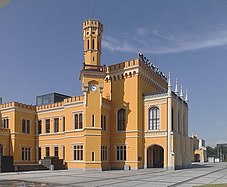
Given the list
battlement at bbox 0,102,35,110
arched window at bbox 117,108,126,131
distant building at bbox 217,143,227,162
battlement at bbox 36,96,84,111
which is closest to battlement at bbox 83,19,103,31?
battlement at bbox 36,96,84,111

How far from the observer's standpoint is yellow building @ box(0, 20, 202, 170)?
4019 centimetres

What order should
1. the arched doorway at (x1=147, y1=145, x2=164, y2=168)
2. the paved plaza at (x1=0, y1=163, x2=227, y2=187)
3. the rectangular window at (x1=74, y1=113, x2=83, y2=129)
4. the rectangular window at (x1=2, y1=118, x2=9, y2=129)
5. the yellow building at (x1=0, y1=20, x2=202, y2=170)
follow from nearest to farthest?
1. the paved plaza at (x1=0, y1=163, x2=227, y2=187)
2. the yellow building at (x1=0, y1=20, x2=202, y2=170)
3. the rectangular window at (x1=74, y1=113, x2=83, y2=129)
4. the arched doorway at (x1=147, y1=145, x2=164, y2=168)
5. the rectangular window at (x1=2, y1=118, x2=9, y2=129)

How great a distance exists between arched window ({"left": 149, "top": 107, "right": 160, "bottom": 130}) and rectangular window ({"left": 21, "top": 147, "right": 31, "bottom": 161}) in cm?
2006

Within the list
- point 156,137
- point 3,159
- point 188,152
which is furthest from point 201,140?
point 3,159

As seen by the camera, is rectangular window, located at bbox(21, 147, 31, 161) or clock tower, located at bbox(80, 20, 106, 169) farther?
rectangular window, located at bbox(21, 147, 31, 161)

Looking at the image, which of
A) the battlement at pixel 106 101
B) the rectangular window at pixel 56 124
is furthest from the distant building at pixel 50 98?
the battlement at pixel 106 101

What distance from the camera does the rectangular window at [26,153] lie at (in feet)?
156

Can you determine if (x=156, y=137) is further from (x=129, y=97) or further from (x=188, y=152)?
(x=188, y=152)

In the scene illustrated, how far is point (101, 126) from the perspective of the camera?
41094 millimetres

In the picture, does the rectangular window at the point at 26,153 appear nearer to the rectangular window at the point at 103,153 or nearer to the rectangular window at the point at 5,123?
the rectangular window at the point at 5,123

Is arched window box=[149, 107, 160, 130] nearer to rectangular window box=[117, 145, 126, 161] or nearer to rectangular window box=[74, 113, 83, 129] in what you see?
rectangular window box=[117, 145, 126, 161]

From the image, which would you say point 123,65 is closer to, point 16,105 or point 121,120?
point 121,120

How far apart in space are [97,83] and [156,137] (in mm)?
10699

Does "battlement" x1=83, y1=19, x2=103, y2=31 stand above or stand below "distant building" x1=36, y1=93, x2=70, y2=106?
above
